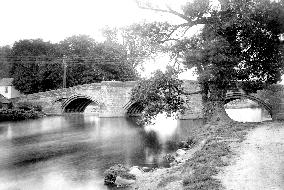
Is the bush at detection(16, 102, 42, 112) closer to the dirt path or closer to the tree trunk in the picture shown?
the tree trunk

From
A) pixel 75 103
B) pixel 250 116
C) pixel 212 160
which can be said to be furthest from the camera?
pixel 250 116

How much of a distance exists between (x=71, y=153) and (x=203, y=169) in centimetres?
1308

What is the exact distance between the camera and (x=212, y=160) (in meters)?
12.2

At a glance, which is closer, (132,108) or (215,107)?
(215,107)

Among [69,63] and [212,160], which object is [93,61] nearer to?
[69,63]

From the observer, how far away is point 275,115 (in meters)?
37.2

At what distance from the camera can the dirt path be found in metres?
9.46

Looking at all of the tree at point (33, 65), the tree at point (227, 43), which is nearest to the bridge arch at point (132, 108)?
the tree at point (33, 65)

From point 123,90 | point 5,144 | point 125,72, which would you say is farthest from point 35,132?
point 125,72

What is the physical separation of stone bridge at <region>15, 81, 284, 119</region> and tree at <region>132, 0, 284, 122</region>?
13.9 m

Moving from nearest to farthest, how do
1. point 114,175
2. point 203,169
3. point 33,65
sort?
1. point 203,169
2. point 114,175
3. point 33,65

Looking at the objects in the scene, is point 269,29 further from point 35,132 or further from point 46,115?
point 46,115

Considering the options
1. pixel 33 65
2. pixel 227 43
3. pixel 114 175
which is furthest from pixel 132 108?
pixel 114 175

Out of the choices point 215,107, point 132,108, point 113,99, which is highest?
point 113,99
